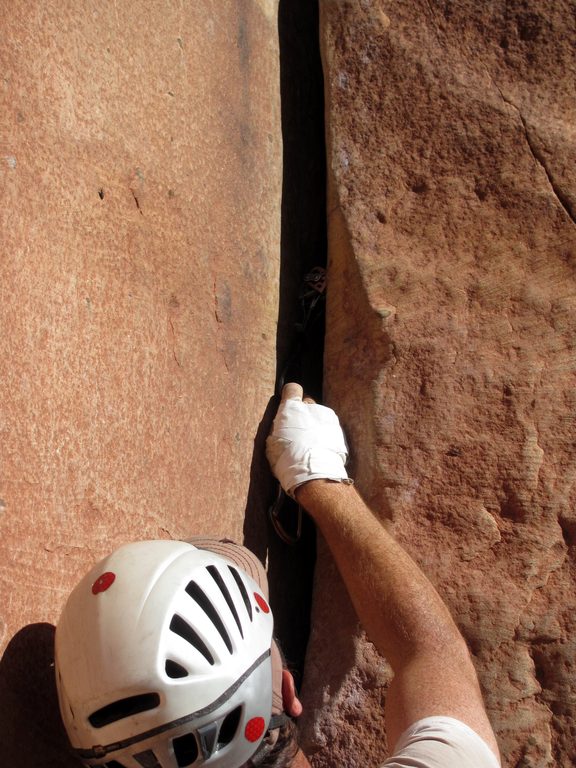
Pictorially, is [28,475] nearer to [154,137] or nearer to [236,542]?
[236,542]

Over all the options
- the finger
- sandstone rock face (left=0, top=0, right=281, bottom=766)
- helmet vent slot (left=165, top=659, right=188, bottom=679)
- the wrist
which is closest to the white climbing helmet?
helmet vent slot (left=165, top=659, right=188, bottom=679)

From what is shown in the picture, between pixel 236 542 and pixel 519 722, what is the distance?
0.85 meters

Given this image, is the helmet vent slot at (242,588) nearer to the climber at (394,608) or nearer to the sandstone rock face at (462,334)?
the climber at (394,608)

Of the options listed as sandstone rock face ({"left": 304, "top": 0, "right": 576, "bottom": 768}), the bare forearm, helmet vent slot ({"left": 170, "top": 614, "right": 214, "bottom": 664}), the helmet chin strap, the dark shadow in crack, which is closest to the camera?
helmet vent slot ({"left": 170, "top": 614, "right": 214, "bottom": 664})

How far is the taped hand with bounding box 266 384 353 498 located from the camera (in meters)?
2.34

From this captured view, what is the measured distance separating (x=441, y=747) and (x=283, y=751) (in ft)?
1.36

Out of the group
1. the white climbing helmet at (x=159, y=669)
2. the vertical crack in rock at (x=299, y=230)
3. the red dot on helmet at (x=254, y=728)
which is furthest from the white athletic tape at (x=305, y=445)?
the red dot on helmet at (x=254, y=728)

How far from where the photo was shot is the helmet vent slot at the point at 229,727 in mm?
1688

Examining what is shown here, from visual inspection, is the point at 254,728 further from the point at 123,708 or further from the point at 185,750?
the point at 123,708

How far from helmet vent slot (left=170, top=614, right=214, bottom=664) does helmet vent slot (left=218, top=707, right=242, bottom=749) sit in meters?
0.12

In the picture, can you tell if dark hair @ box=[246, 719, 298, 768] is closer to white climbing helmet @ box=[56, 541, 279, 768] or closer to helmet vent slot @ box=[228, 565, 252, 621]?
white climbing helmet @ box=[56, 541, 279, 768]

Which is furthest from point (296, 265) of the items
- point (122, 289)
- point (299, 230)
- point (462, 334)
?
point (122, 289)

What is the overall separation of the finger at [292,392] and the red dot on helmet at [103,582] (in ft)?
3.12

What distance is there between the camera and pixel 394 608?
79.4 inches
